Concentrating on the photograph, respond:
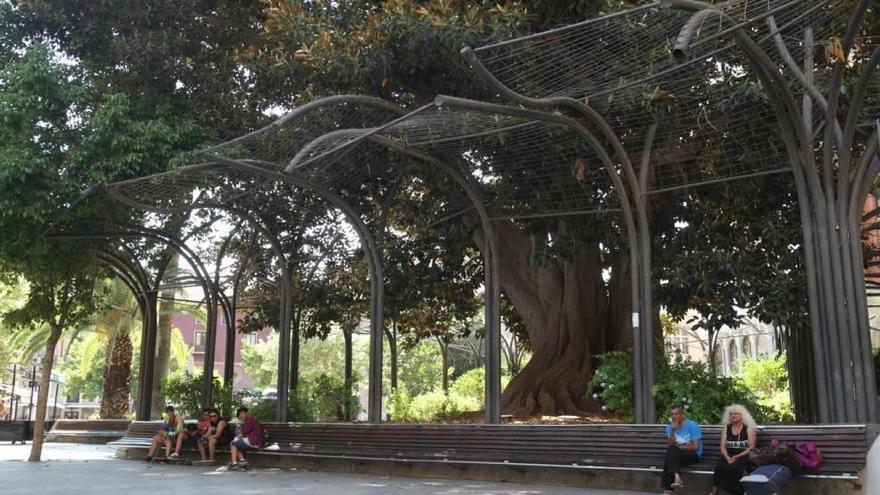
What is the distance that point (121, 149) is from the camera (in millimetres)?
11812

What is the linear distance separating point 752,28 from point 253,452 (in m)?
9.12

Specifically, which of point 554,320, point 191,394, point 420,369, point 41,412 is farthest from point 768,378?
point 420,369

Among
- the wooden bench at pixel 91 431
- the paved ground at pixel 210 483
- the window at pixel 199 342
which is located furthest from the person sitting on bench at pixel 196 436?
the window at pixel 199 342

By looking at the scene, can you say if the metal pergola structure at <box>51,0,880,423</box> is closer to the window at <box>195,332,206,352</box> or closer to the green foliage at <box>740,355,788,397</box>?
the green foliage at <box>740,355,788,397</box>

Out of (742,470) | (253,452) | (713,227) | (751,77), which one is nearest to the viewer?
(742,470)

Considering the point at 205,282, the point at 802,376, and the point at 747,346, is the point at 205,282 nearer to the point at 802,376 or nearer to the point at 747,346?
→ the point at 802,376

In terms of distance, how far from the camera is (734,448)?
788 cm

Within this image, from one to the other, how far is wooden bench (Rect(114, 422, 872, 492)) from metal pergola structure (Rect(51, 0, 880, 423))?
0.34m

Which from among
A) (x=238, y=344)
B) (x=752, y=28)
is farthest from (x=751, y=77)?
(x=238, y=344)

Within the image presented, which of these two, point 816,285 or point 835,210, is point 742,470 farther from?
point 835,210

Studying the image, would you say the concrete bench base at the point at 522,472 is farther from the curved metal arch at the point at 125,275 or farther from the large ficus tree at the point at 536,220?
the curved metal arch at the point at 125,275

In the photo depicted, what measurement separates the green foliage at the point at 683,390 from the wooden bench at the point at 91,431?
1423 cm

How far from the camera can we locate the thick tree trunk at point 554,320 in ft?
41.7

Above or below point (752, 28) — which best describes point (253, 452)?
below
